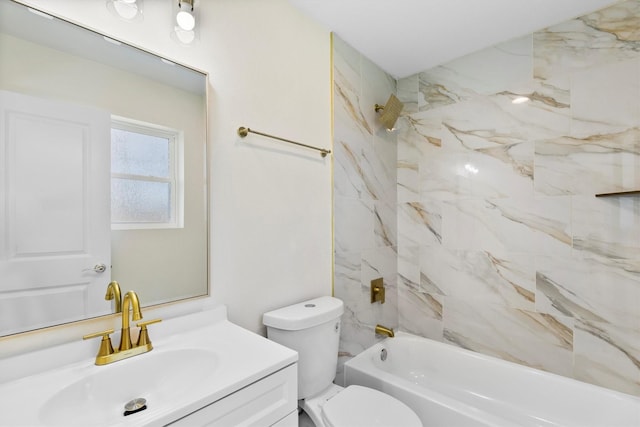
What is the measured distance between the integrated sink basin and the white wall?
0.31m

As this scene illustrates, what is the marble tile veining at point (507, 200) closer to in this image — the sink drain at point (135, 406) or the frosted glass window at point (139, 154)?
the frosted glass window at point (139, 154)

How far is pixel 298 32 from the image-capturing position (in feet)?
5.42

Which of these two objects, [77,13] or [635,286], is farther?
[635,286]

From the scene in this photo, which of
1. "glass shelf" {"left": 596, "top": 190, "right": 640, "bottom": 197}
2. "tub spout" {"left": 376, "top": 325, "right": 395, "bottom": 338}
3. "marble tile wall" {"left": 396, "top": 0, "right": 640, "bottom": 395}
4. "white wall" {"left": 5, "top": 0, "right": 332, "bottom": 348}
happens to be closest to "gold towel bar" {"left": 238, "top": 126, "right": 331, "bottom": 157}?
"white wall" {"left": 5, "top": 0, "right": 332, "bottom": 348}

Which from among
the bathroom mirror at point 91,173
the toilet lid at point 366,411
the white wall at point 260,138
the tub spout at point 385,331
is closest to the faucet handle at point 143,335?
the bathroom mirror at point 91,173

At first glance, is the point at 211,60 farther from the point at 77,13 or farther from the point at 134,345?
the point at 134,345

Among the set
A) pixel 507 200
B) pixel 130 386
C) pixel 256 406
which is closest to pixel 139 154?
pixel 130 386

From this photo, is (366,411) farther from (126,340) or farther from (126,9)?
(126,9)

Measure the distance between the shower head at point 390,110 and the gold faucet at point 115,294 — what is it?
5.89ft

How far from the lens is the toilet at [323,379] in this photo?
4.25 feet

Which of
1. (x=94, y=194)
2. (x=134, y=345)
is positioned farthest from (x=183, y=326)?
(x=94, y=194)

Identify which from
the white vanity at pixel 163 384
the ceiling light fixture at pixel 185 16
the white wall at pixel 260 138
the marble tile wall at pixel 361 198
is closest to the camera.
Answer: the white vanity at pixel 163 384

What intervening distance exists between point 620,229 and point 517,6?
1264 millimetres

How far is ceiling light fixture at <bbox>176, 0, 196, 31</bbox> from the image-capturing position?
1145 mm
